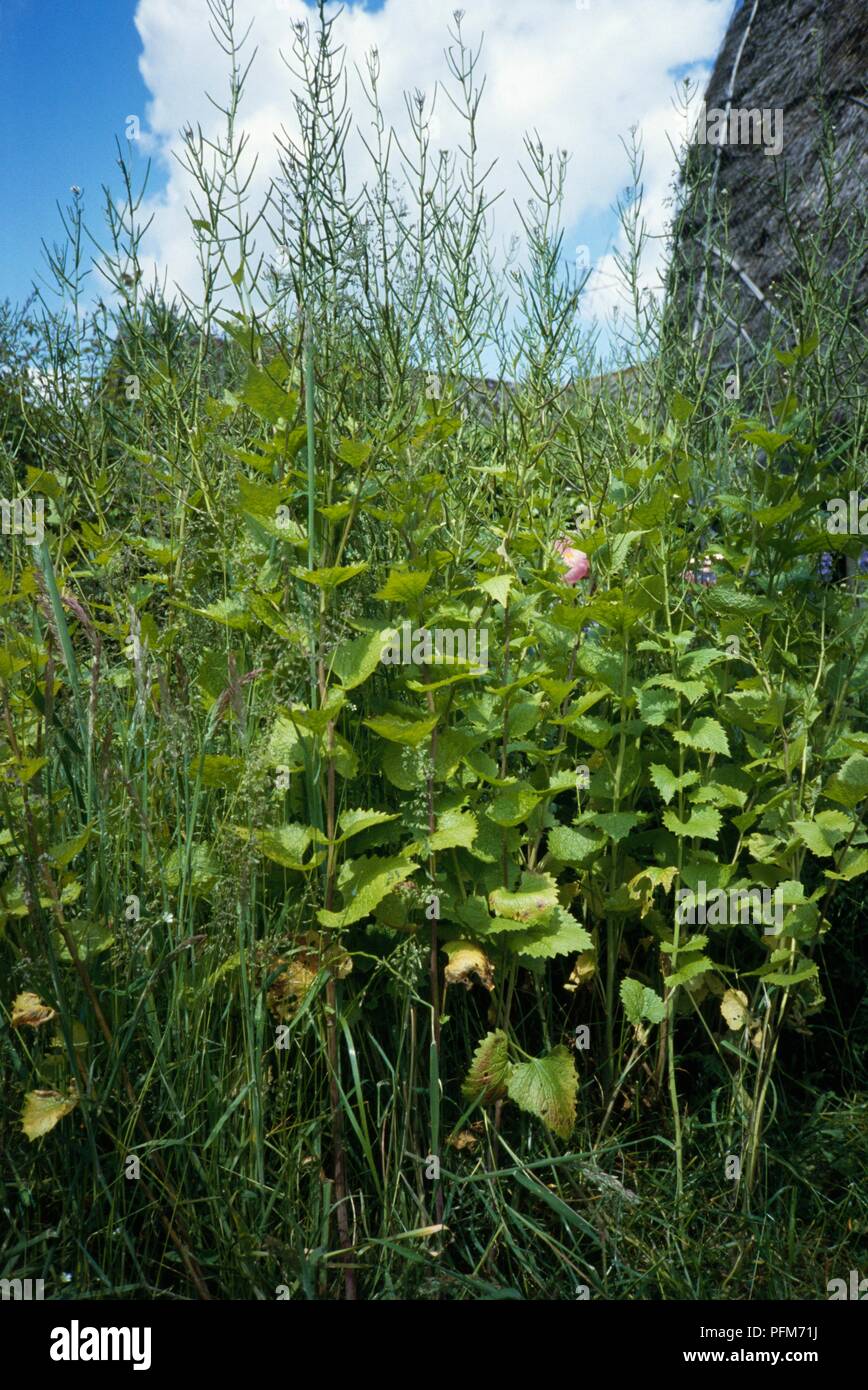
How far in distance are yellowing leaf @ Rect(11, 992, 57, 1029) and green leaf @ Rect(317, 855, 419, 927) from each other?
0.45m

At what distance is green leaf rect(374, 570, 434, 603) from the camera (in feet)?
5.47

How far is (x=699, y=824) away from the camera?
1.84 meters

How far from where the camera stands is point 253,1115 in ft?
4.98

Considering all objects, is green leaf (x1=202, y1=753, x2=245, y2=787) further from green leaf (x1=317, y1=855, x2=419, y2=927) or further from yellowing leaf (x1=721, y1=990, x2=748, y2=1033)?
yellowing leaf (x1=721, y1=990, x2=748, y2=1033)

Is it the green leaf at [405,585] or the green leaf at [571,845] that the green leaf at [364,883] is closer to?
the green leaf at [571,845]

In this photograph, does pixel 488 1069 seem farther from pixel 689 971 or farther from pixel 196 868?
pixel 196 868

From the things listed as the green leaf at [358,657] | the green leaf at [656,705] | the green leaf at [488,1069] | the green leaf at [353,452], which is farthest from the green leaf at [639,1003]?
the green leaf at [353,452]

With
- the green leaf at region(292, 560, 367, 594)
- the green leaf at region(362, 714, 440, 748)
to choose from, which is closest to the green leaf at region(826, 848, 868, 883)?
the green leaf at region(362, 714, 440, 748)

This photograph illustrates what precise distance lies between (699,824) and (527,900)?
1.19 feet

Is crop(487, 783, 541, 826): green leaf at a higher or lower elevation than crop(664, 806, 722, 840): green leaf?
higher

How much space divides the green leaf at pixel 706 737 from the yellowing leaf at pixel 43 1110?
1.19 m


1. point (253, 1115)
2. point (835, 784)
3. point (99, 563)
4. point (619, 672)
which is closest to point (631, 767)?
point (619, 672)

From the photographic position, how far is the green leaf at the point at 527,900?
1732mm
